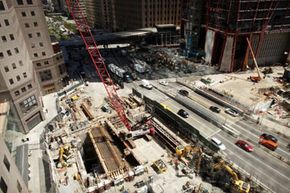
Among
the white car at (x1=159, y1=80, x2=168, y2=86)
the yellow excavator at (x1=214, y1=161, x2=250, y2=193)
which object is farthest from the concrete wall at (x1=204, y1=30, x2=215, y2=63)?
the yellow excavator at (x1=214, y1=161, x2=250, y2=193)

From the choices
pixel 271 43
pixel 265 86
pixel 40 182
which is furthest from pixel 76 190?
pixel 271 43

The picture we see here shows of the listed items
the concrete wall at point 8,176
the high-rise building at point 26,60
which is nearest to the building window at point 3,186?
the concrete wall at point 8,176

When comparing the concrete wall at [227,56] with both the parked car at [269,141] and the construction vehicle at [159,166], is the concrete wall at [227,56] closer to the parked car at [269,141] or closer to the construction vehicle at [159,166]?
the parked car at [269,141]

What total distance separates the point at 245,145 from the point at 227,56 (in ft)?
192

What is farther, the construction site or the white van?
the white van

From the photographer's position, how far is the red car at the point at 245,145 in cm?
5625

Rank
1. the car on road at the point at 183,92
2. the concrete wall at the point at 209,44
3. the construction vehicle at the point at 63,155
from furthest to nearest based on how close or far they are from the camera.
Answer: the concrete wall at the point at 209,44 < the car on road at the point at 183,92 < the construction vehicle at the point at 63,155

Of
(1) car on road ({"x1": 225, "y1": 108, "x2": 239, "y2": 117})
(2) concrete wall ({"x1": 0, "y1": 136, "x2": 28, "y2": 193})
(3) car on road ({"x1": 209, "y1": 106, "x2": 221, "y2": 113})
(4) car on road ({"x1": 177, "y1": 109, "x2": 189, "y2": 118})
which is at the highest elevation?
(2) concrete wall ({"x1": 0, "y1": 136, "x2": 28, "y2": 193})

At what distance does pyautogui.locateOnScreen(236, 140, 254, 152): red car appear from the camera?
5625 centimetres

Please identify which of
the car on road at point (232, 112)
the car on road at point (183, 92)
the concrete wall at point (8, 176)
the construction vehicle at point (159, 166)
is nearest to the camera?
the concrete wall at point (8, 176)

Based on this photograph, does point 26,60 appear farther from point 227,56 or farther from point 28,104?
point 227,56

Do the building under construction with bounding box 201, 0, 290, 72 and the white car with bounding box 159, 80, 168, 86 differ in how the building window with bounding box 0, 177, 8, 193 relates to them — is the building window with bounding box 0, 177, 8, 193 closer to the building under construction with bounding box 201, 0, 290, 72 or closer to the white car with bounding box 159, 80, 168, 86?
the white car with bounding box 159, 80, 168, 86

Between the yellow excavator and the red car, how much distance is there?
33.6ft

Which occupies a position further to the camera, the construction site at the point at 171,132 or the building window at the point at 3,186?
the construction site at the point at 171,132
